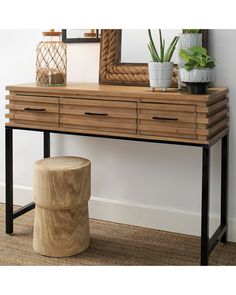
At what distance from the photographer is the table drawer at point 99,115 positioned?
2223 mm

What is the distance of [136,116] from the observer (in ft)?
7.23

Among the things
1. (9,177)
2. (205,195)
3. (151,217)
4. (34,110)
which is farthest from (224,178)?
(9,177)

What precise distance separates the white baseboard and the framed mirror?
69cm

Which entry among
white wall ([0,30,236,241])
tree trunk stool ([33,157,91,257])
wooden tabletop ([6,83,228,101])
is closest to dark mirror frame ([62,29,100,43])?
white wall ([0,30,236,241])

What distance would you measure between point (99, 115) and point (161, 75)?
34 centimetres

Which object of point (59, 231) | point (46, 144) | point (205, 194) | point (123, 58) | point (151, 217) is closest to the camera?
point (205, 194)

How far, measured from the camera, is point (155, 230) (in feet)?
8.97

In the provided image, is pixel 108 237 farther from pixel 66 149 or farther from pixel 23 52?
pixel 23 52

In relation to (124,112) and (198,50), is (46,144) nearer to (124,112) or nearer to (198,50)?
(124,112)

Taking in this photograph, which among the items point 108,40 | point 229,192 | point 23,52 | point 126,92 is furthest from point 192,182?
point 23,52

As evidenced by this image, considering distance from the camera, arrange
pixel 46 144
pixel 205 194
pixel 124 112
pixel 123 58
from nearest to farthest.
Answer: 1. pixel 205 194
2. pixel 124 112
3. pixel 123 58
4. pixel 46 144

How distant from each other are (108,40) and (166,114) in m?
0.70

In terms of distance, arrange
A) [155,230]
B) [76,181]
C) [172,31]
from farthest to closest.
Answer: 1. [155,230]
2. [172,31]
3. [76,181]

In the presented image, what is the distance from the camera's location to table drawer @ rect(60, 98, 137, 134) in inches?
87.5
